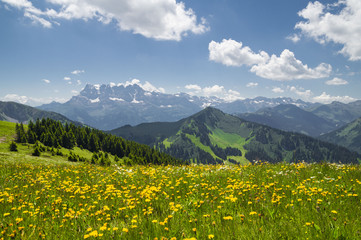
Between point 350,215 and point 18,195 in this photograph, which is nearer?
point 350,215

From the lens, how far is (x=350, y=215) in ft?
14.5

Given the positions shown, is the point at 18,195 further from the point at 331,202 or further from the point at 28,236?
the point at 331,202

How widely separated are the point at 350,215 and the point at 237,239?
3.00m

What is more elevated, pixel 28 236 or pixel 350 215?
pixel 350 215

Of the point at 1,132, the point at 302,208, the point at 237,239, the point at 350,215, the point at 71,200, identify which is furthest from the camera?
the point at 1,132

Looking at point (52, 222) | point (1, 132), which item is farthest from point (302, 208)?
point (1, 132)

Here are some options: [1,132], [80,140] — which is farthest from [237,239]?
[80,140]

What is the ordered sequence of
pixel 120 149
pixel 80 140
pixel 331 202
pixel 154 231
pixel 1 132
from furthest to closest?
pixel 120 149, pixel 80 140, pixel 1 132, pixel 331 202, pixel 154 231

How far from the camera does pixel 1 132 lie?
5716cm

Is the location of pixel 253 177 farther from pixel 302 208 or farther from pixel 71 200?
pixel 71 200

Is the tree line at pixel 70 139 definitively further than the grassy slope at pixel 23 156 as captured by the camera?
Yes

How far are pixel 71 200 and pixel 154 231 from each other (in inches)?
157

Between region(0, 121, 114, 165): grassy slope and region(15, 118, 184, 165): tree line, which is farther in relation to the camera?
region(15, 118, 184, 165): tree line

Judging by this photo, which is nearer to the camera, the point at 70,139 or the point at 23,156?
the point at 23,156
